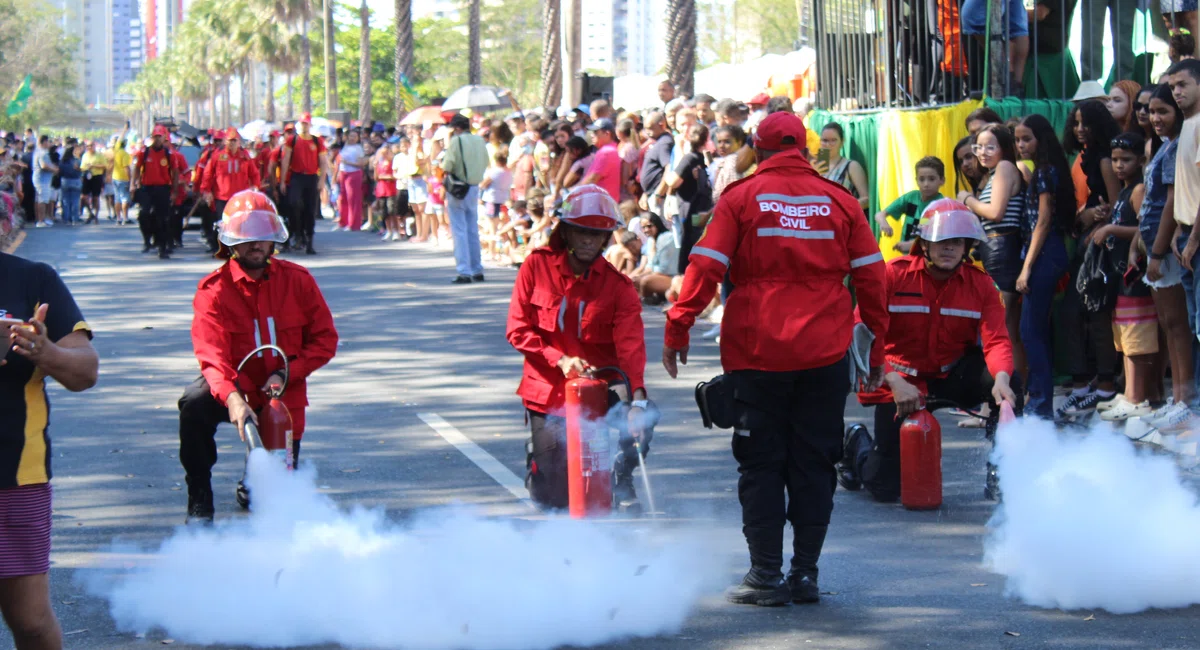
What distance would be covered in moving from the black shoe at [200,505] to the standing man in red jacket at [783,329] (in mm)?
2398

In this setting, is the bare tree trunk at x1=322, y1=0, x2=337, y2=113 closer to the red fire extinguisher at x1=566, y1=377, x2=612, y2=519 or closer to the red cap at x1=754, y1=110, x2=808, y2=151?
the red fire extinguisher at x1=566, y1=377, x2=612, y2=519

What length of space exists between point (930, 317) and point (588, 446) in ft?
6.34

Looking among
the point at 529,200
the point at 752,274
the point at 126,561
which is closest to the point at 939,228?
the point at 752,274

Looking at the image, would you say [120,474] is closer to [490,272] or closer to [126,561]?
[126,561]

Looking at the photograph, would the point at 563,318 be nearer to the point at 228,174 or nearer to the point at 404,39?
the point at 228,174

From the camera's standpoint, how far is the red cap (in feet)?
17.8

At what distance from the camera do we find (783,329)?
527cm

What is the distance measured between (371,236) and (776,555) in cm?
2244

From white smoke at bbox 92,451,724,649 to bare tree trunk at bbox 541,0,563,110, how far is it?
24.9 m

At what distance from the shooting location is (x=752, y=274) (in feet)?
17.6

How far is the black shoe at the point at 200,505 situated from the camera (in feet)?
21.6

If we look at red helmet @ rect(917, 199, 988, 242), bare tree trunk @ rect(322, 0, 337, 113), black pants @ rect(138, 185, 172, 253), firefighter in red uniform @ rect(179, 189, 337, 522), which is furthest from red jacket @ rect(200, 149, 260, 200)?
bare tree trunk @ rect(322, 0, 337, 113)

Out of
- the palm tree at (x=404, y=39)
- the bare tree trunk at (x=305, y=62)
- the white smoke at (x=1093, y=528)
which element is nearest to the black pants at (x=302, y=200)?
the white smoke at (x=1093, y=528)

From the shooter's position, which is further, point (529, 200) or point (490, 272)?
point (490, 272)
